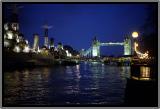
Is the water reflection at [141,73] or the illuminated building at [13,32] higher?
the illuminated building at [13,32]

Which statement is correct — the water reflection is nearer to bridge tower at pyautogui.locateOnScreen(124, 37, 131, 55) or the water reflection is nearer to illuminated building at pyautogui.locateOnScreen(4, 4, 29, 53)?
bridge tower at pyautogui.locateOnScreen(124, 37, 131, 55)

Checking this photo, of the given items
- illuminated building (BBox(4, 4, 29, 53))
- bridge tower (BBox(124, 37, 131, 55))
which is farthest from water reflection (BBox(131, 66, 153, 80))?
illuminated building (BBox(4, 4, 29, 53))

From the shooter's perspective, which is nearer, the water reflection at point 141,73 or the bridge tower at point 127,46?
the water reflection at point 141,73

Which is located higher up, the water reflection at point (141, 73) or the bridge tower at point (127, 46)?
the bridge tower at point (127, 46)

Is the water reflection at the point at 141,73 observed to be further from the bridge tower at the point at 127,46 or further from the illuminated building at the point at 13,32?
the illuminated building at the point at 13,32

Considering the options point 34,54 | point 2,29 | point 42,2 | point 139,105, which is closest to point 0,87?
point 2,29

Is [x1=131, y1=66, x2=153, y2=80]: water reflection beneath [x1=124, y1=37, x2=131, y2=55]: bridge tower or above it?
beneath

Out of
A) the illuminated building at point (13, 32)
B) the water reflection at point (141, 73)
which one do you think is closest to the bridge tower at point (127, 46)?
the water reflection at point (141, 73)

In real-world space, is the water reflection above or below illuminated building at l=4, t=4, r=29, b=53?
below

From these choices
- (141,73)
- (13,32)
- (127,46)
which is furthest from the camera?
(13,32)

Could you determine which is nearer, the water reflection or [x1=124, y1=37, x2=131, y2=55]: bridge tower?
the water reflection

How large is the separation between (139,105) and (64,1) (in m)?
2.73

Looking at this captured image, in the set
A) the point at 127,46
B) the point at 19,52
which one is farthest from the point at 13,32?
the point at 127,46

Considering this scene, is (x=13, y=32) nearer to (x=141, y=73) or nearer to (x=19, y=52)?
(x=19, y=52)
